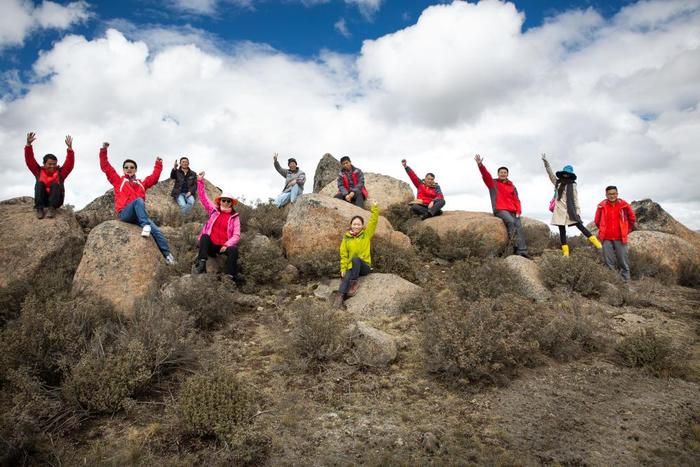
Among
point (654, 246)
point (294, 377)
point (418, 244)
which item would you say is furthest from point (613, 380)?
point (654, 246)

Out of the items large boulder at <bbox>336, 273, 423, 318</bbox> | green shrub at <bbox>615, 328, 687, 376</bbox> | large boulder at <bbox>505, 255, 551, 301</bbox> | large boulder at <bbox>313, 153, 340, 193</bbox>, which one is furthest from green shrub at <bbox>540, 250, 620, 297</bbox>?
large boulder at <bbox>313, 153, 340, 193</bbox>

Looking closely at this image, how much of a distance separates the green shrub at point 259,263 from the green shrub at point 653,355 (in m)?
6.01

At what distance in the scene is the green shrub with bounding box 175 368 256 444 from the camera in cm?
396

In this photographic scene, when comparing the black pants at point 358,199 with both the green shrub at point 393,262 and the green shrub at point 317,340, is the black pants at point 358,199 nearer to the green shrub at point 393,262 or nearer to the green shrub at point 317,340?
the green shrub at point 393,262

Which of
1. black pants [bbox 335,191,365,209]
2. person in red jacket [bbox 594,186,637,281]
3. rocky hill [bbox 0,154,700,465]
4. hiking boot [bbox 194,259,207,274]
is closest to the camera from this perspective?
rocky hill [bbox 0,154,700,465]

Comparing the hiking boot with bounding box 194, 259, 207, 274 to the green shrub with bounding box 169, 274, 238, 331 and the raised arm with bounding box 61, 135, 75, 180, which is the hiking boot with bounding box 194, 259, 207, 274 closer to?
the green shrub with bounding box 169, 274, 238, 331

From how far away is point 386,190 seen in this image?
13.1m

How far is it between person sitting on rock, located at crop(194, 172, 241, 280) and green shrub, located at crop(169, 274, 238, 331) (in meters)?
0.74

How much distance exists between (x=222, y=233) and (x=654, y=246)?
36.1ft

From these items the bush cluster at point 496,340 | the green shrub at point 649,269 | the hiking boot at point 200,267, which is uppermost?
the hiking boot at point 200,267

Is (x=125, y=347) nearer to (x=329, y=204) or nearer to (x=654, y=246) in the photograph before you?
(x=329, y=204)

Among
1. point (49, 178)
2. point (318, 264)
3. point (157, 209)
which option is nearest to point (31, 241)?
point (49, 178)

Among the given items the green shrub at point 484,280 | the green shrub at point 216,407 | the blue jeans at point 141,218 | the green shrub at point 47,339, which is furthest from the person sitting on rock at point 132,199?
the green shrub at point 484,280

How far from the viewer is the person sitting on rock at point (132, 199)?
7.98 m
